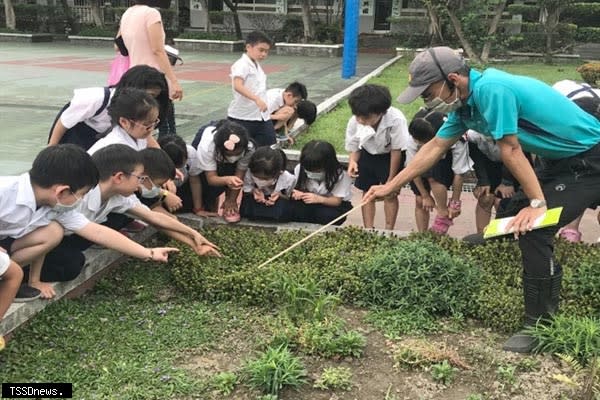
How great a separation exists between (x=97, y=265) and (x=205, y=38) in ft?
73.0

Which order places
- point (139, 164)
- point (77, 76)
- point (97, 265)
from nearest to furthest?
1. point (139, 164)
2. point (97, 265)
3. point (77, 76)

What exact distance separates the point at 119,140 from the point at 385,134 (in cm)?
197

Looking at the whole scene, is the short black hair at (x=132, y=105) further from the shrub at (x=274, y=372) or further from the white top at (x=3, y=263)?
the shrub at (x=274, y=372)

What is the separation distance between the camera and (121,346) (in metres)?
2.94

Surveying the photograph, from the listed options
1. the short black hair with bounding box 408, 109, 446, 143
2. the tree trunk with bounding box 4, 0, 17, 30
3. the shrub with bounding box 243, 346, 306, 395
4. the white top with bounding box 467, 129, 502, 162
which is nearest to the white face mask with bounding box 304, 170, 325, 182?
the short black hair with bounding box 408, 109, 446, 143

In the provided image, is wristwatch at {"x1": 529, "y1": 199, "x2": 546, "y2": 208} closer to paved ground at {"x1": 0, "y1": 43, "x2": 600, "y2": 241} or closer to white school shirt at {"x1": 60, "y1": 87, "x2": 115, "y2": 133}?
paved ground at {"x1": 0, "y1": 43, "x2": 600, "y2": 241}

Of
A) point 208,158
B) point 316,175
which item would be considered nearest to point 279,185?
point 316,175

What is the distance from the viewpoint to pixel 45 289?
3211 millimetres

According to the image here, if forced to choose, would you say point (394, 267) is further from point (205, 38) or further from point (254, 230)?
point (205, 38)

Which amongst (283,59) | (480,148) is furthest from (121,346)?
(283,59)

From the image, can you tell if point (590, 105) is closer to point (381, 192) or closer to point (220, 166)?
point (381, 192)

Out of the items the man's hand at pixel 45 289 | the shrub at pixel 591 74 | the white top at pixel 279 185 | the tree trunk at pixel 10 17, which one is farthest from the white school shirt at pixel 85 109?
the tree trunk at pixel 10 17

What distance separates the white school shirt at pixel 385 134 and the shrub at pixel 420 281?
1.36m

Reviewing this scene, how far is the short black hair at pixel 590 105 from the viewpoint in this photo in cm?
387
